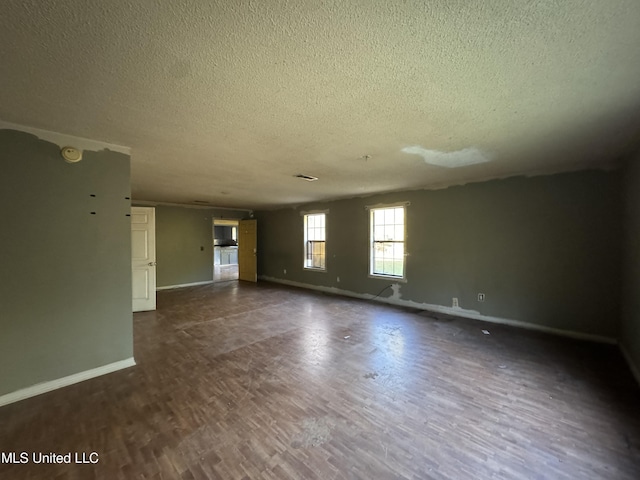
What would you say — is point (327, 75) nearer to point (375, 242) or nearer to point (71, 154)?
point (71, 154)

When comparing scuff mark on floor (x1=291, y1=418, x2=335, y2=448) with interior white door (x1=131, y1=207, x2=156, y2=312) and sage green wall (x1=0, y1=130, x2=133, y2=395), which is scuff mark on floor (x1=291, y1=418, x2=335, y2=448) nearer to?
sage green wall (x1=0, y1=130, x2=133, y2=395)

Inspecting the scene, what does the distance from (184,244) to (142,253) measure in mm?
2759

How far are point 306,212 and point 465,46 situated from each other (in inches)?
240

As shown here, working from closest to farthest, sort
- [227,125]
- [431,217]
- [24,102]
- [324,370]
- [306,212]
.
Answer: [24,102], [227,125], [324,370], [431,217], [306,212]

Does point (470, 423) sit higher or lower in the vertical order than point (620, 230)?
lower

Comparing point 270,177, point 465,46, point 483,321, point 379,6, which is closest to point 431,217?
point 483,321

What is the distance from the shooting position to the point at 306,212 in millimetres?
7289

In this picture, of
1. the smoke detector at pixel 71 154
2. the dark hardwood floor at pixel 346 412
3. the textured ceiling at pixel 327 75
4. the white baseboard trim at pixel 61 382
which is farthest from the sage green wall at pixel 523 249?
the smoke detector at pixel 71 154

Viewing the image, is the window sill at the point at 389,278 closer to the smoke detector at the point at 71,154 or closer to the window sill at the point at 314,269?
the window sill at the point at 314,269

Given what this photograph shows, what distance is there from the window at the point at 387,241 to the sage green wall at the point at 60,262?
179 inches

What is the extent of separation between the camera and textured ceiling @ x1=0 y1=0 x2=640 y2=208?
1.12 meters

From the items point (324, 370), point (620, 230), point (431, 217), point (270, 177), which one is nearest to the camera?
point (324, 370)

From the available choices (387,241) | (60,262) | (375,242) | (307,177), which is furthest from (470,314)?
(60,262)

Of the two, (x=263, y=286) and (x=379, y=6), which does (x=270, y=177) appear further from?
(x=263, y=286)
